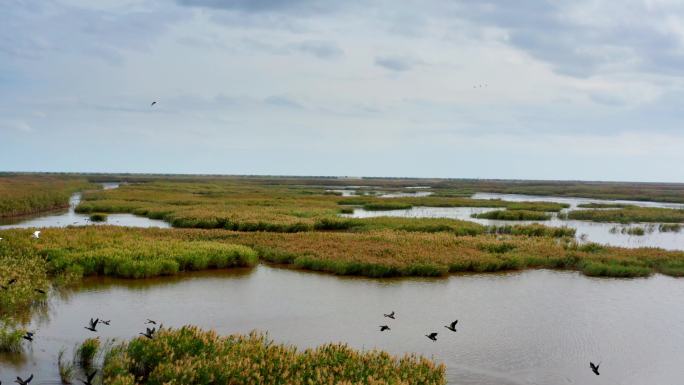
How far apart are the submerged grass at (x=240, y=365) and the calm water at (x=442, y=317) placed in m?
1.78

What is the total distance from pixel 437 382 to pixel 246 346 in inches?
153

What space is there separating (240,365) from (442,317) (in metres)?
8.64

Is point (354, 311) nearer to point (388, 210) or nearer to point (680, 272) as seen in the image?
point (680, 272)

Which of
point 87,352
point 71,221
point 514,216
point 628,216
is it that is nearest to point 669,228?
point 628,216

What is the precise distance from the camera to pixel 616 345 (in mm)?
15586

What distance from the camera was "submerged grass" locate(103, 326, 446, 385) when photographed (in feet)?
33.9

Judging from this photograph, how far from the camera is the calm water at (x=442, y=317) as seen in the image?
44.9ft

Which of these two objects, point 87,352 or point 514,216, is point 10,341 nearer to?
point 87,352

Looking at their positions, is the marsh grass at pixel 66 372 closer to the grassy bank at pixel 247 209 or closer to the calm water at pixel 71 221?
the grassy bank at pixel 247 209

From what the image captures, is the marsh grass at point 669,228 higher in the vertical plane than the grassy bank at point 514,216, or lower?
lower

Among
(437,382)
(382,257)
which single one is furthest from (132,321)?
(382,257)

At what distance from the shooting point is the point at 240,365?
10.5m

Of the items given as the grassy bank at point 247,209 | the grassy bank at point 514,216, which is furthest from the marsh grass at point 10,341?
the grassy bank at point 514,216

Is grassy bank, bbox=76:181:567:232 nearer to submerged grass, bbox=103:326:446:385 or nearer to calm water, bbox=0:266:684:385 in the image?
calm water, bbox=0:266:684:385
